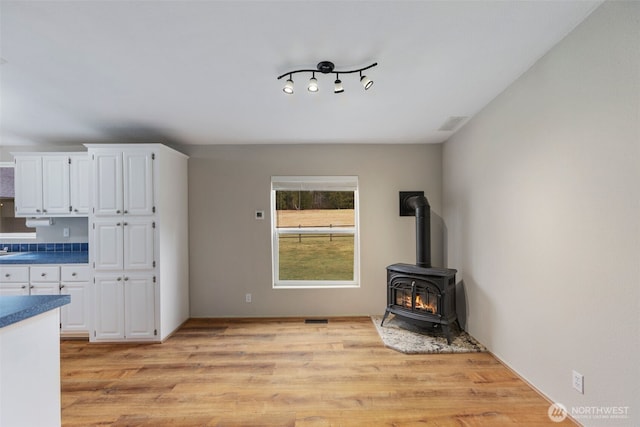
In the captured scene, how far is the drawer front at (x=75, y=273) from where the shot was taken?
124 inches

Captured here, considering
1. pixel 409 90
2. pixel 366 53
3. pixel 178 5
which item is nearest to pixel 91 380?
pixel 178 5

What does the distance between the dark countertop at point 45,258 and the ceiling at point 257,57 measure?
157 centimetres

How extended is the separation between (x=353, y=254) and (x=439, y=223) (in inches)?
A: 51.2

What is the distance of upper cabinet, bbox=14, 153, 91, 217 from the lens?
10.9ft

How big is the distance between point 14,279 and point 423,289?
188 inches

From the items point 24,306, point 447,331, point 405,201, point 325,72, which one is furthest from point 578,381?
point 24,306

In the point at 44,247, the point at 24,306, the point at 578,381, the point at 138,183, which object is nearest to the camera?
the point at 24,306

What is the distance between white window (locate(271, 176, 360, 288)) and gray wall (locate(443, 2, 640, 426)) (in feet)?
5.66

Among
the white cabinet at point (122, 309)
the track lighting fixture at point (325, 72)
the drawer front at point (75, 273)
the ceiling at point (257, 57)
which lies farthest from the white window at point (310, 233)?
the drawer front at point (75, 273)

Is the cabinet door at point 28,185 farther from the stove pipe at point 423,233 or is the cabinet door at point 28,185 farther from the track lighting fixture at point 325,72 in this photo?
the stove pipe at point 423,233

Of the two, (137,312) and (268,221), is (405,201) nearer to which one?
(268,221)

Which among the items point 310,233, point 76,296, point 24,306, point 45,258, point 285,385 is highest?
point 310,233

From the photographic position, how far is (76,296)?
125 inches

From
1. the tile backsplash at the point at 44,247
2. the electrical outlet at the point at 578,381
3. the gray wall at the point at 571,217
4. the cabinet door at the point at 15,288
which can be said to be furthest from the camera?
the tile backsplash at the point at 44,247
